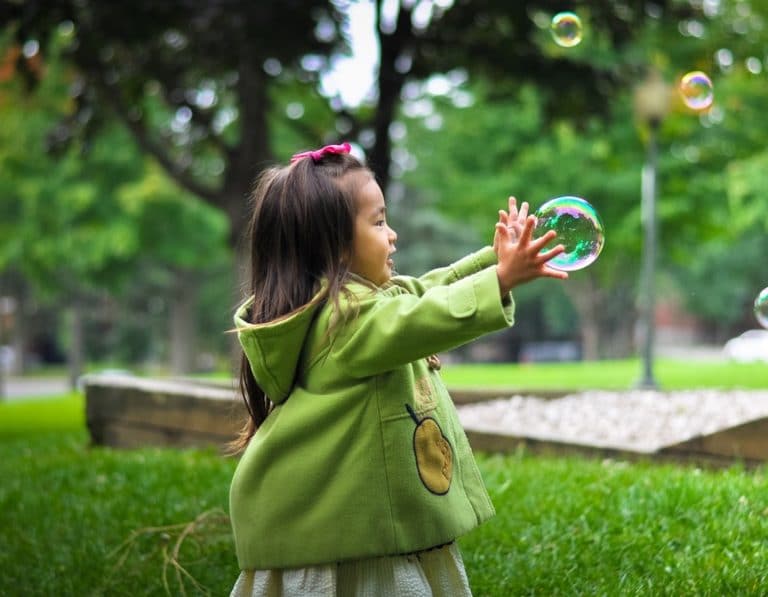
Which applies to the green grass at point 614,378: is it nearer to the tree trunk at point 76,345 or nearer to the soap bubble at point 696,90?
the soap bubble at point 696,90

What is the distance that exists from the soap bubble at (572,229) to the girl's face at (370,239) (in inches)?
16.1

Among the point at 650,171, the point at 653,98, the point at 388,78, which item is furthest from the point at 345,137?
the point at 650,171

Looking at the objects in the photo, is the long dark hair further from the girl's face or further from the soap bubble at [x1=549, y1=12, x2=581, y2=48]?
the soap bubble at [x1=549, y1=12, x2=581, y2=48]

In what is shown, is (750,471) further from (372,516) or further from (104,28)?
(104,28)

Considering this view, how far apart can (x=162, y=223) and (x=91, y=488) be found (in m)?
17.4

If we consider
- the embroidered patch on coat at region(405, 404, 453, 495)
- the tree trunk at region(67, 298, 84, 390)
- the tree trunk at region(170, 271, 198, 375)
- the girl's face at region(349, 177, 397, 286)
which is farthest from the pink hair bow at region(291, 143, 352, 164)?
the tree trunk at region(170, 271, 198, 375)

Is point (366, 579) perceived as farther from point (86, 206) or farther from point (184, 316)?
point (184, 316)

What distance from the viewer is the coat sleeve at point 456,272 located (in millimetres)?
2857

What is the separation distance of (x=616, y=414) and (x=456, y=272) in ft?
14.9

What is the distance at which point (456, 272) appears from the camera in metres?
2.96

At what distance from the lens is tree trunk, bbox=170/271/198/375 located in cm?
3007

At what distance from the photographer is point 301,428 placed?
253 cm

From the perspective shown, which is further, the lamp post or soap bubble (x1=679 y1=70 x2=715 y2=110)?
the lamp post

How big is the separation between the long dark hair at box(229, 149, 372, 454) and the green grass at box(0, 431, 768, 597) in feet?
5.06
